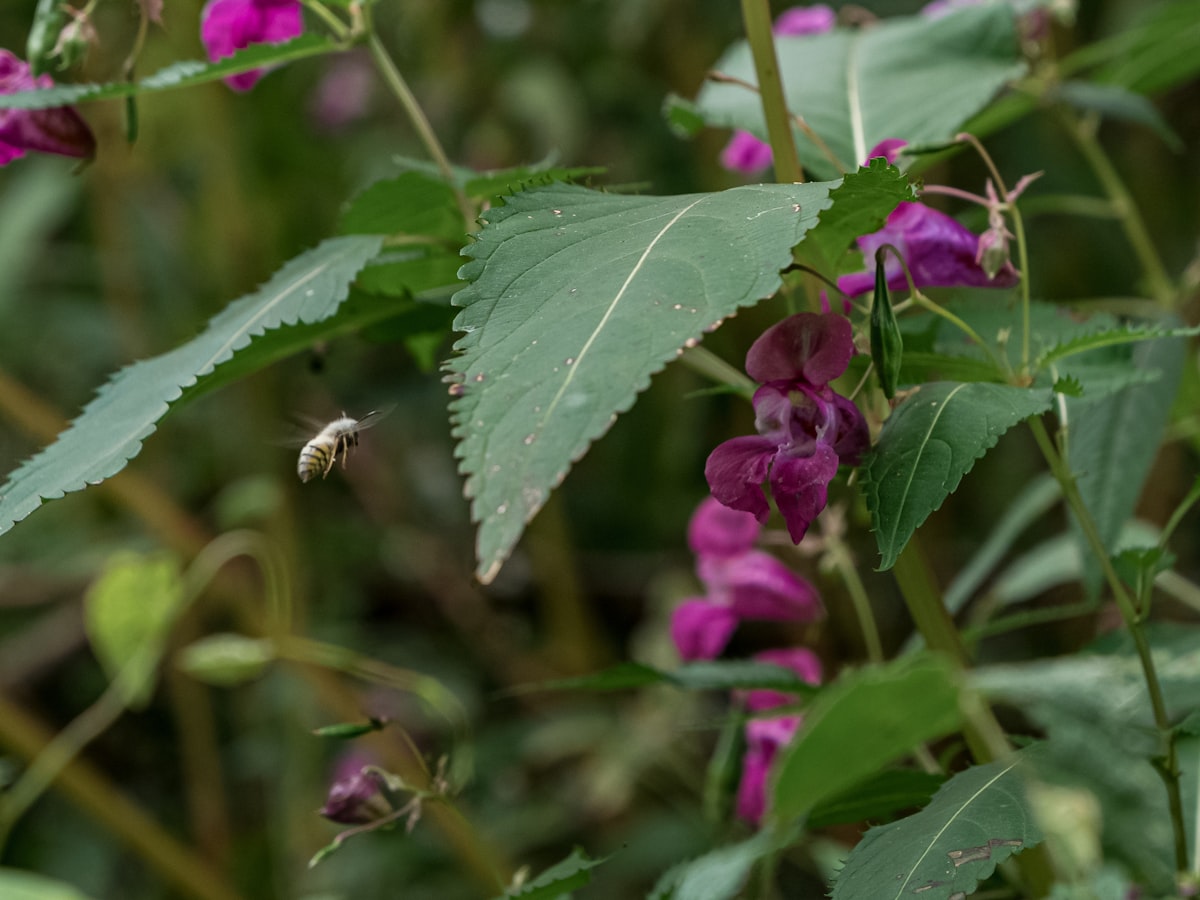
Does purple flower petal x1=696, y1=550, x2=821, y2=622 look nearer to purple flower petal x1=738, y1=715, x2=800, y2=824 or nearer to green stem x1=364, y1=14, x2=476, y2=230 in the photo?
purple flower petal x1=738, y1=715, x2=800, y2=824

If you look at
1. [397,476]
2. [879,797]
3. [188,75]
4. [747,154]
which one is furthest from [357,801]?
[397,476]

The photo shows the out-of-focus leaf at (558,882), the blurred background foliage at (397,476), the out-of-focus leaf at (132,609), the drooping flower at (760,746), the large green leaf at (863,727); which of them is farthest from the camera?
the blurred background foliage at (397,476)

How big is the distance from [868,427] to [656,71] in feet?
4.91

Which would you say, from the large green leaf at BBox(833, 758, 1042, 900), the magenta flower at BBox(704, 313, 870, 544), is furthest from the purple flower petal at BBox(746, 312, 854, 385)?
the large green leaf at BBox(833, 758, 1042, 900)

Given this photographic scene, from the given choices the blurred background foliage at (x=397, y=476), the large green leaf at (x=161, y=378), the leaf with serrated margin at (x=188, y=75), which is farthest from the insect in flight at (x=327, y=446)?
the blurred background foliage at (x=397, y=476)

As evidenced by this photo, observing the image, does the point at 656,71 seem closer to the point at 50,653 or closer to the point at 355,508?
the point at 355,508

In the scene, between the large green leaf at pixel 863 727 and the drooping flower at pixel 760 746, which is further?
the drooping flower at pixel 760 746

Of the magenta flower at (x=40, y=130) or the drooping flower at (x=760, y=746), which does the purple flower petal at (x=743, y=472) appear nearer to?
the drooping flower at (x=760, y=746)

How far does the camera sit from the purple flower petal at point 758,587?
2.71 ft

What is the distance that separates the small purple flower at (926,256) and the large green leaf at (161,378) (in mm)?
235

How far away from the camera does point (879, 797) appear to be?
1.86 feet

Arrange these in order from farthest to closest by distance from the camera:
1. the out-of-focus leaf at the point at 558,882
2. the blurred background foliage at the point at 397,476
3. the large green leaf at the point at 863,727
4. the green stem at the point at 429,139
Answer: the blurred background foliage at the point at 397,476 → the green stem at the point at 429,139 → the out-of-focus leaf at the point at 558,882 → the large green leaf at the point at 863,727

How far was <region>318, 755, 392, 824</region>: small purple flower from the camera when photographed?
646 millimetres

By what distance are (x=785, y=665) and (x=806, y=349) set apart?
0.34 m
